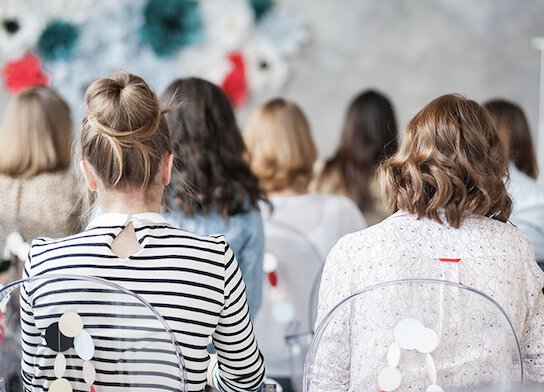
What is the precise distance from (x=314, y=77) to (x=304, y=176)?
1694 millimetres

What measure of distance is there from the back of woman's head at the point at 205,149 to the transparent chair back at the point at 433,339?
34.6 inches

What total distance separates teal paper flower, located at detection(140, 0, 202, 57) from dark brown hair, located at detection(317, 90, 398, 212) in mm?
1290

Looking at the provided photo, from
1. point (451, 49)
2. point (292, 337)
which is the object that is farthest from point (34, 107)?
point (451, 49)

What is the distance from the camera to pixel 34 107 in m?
2.57

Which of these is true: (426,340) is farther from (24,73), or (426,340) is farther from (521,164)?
(24,73)

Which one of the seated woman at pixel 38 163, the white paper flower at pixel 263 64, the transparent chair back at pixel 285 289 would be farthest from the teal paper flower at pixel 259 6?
the transparent chair back at pixel 285 289

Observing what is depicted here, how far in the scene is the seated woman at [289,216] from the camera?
8.13ft

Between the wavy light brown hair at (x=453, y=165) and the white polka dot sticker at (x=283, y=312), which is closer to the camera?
the wavy light brown hair at (x=453, y=165)

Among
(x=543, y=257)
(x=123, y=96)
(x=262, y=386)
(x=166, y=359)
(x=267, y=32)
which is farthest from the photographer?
(x=267, y=32)

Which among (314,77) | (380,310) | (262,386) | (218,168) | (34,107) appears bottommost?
(262,386)

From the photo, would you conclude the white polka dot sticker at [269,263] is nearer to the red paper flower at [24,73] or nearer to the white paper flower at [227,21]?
the white paper flower at [227,21]

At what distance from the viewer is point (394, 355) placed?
1328mm

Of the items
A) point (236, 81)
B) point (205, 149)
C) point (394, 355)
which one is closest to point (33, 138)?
point (205, 149)

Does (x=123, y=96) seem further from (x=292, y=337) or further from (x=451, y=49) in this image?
(x=451, y=49)
